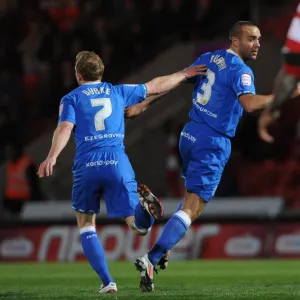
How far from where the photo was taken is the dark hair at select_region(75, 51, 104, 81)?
8.04 m

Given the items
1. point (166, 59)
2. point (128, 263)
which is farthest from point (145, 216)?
point (166, 59)

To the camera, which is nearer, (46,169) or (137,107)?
(46,169)

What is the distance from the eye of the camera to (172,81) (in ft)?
27.5

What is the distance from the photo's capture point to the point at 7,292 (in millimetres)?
8305

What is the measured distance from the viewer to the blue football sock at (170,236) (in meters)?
7.83

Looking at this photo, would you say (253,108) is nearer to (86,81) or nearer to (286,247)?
(86,81)

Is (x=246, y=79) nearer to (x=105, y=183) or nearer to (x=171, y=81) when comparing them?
(x=171, y=81)

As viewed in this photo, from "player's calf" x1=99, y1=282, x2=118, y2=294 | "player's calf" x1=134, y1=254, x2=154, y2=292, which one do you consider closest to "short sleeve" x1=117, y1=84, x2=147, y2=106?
"player's calf" x1=134, y1=254, x2=154, y2=292

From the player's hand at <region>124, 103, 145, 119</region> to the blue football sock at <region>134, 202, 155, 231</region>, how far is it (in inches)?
35.9

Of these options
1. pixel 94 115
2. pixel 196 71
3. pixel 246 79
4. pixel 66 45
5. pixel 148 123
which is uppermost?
pixel 246 79

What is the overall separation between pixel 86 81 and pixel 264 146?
9.39m

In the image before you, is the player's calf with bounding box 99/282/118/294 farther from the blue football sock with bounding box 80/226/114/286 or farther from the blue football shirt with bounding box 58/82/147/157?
the blue football shirt with bounding box 58/82/147/157

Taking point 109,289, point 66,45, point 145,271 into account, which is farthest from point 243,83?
point 66,45

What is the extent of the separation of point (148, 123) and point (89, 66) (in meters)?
10.3
